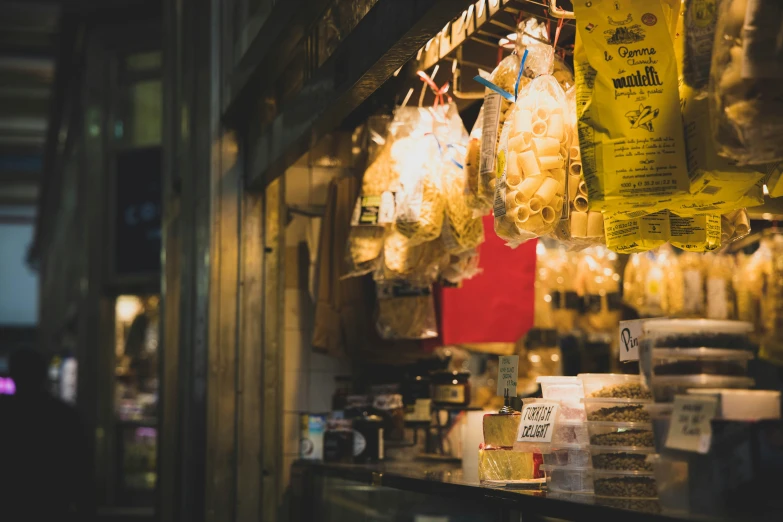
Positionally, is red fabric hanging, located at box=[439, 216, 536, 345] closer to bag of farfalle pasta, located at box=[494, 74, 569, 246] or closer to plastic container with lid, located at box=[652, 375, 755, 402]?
bag of farfalle pasta, located at box=[494, 74, 569, 246]

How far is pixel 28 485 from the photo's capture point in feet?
17.2

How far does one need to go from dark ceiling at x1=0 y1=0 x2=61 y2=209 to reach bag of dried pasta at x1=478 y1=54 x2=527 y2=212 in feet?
31.2

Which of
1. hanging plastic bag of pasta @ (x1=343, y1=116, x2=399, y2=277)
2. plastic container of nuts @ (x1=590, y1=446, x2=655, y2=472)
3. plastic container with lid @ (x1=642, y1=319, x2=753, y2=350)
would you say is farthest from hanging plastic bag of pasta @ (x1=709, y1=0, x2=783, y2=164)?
hanging plastic bag of pasta @ (x1=343, y1=116, x2=399, y2=277)

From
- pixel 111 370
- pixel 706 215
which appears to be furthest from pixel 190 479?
pixel 111 370

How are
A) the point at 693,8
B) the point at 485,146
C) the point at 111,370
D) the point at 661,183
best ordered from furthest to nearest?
the point at 111,370 < the point at 485,146 < the point at 661,183 < the point at 693,8

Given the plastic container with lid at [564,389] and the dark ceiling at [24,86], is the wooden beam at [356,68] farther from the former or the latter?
the dark ceiling at [24,86]

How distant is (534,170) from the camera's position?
268 centimetres

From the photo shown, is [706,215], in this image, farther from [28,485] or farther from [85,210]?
[85,210]

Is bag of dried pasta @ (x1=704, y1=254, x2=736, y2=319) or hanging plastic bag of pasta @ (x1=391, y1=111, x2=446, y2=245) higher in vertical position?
hanging plastic bag of pasta @ (x1=391, y1=111, x2=446, y2=245)

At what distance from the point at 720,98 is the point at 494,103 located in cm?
116

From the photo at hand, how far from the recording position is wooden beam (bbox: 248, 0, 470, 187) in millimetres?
2367

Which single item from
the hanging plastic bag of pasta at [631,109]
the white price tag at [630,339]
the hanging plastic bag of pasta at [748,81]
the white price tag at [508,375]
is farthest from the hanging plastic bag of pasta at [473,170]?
the hanging plastic bag of pasta at [748,81]

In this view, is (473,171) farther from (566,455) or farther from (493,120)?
(566,455)

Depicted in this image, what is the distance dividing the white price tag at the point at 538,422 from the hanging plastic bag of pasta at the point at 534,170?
47 cm
